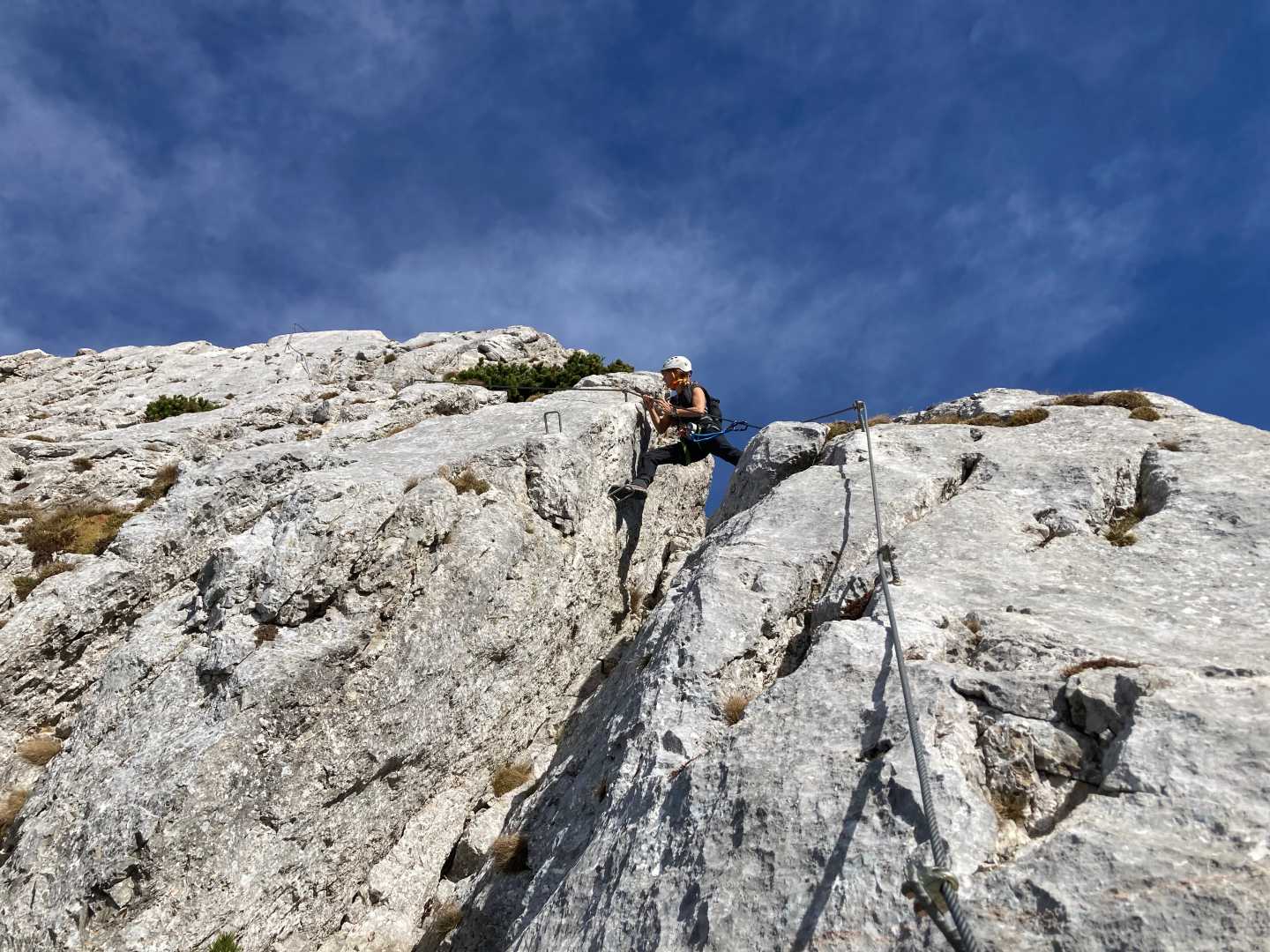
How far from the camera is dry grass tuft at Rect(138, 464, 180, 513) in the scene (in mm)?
20984

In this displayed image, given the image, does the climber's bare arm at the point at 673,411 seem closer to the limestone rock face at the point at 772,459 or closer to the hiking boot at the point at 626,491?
the limestone rock face at the point at 772,459

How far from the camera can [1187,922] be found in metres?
5.65

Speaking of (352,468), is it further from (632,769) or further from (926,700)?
(926,700)

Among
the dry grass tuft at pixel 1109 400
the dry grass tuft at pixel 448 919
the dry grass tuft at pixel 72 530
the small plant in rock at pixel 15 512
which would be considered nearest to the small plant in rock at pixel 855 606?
the dry grass tuft at pixel 448 919

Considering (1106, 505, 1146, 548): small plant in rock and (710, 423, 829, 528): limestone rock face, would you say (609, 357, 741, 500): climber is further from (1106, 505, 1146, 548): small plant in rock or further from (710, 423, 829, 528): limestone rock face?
(1106, 505, 1146, 548): small plant in rock

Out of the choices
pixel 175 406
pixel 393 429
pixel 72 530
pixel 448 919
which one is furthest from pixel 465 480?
pixel 175 406

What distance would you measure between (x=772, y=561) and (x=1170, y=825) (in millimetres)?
7200

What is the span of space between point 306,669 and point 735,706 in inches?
292

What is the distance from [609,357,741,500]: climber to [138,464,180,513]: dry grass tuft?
13315 millimetres

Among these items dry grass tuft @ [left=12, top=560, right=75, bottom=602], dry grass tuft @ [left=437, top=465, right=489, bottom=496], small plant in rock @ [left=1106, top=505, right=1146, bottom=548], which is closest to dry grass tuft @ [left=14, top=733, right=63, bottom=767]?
dry grass tuft @ [left=12, top=560, right=75, bottom=602]

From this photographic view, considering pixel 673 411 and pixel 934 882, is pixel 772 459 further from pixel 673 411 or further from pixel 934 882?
pixel 934 882

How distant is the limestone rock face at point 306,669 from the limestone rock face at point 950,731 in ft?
5.93

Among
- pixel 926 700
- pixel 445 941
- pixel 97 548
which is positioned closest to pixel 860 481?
pixel 926 700

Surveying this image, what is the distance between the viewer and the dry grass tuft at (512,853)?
464 inches
